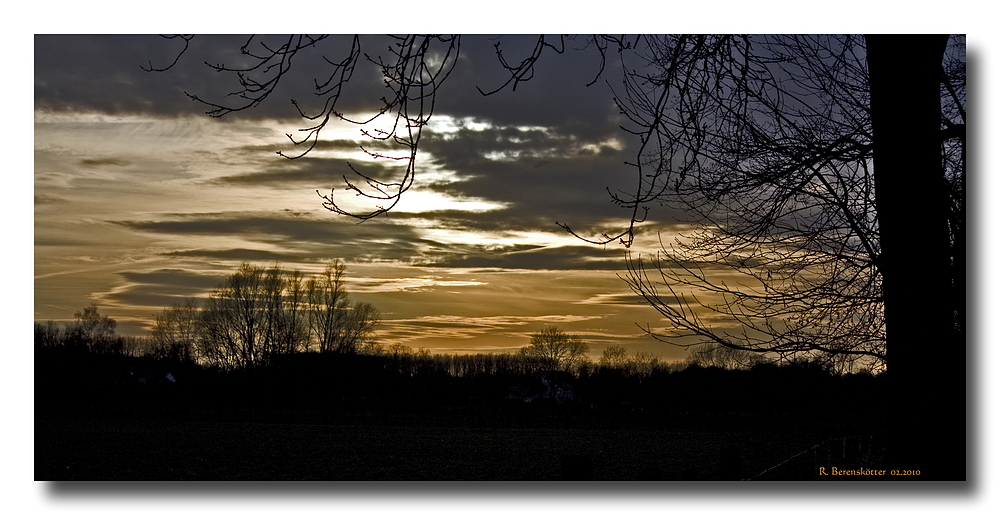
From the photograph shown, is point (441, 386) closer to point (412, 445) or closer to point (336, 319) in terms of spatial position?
point (412, 445)

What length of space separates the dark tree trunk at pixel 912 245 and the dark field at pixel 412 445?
1412 millimetres

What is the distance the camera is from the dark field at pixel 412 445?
8.25 m

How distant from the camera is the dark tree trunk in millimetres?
3926

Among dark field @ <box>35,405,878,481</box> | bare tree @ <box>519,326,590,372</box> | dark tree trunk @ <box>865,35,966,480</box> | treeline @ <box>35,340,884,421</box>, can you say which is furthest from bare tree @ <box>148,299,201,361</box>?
dark tree trunk @ <box>865,35,966,480</box>

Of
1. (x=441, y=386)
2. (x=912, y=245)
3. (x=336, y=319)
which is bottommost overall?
(x=441, y=386)

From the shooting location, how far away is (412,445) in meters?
20.8

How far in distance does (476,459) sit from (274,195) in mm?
12659

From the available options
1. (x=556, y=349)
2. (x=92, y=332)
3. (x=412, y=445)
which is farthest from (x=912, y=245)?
(x=412, y=445)

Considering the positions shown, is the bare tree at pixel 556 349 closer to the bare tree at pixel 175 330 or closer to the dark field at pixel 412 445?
the dark field at pixel 412 445

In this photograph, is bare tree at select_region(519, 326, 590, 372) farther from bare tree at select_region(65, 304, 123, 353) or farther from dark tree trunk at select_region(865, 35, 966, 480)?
bare tree at select_region(65, 304, 123, 353)

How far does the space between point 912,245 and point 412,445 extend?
18.3 meters

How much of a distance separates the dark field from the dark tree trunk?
55.6 inches

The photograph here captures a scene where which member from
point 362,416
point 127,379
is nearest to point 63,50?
point 127,379

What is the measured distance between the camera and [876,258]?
5.09m
